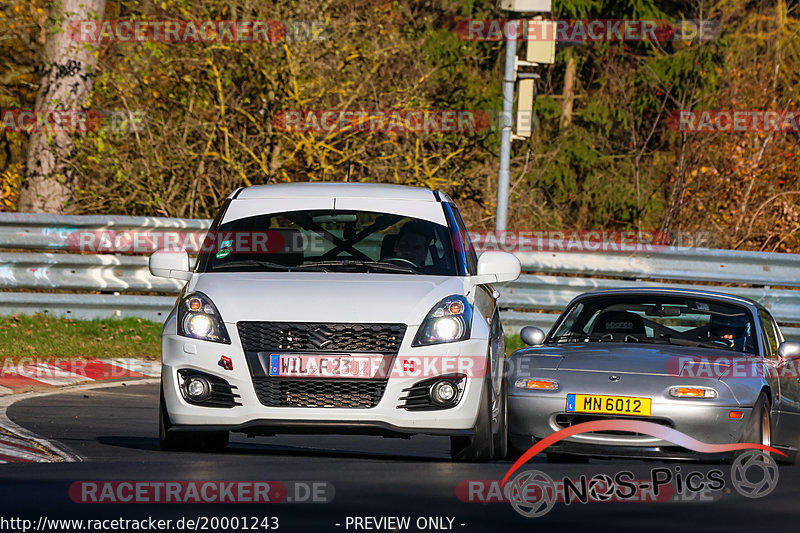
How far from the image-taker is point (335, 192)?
31.7 ft

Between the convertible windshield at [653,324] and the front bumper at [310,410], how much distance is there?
2061 mm

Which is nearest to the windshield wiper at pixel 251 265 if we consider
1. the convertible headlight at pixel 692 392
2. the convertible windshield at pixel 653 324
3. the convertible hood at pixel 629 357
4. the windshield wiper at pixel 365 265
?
A: the windshield wiper at pixel 365 265

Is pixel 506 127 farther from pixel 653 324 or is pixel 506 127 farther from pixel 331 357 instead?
pixel 331 357

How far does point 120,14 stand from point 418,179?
11175mm

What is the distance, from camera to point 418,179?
67.8 ft

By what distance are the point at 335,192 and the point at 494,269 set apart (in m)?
1.25

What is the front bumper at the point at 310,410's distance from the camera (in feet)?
26.6

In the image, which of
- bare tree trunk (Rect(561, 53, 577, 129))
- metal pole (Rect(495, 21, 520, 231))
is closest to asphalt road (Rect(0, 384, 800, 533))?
metal pole (Rect(495, 21, 520, 231))

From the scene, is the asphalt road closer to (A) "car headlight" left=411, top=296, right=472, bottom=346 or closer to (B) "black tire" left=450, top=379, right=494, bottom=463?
(B) "black tire" left=450, top=379, right=494, bottom=463

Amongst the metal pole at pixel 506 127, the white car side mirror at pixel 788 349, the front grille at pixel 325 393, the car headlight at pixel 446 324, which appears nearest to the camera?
the front grille at pixel 325 393

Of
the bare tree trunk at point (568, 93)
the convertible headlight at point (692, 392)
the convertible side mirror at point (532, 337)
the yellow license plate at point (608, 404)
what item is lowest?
the yellow license plate at point (608, 404)

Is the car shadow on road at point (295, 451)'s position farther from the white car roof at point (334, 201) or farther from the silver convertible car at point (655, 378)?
the white car roof at point (334, 201)

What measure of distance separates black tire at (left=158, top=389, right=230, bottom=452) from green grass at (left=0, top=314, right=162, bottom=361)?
17.7ft

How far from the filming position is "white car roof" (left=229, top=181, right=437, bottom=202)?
378 inches
